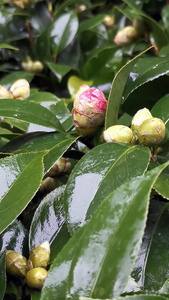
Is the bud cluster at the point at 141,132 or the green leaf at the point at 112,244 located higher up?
the green leaf at the point at 112,244

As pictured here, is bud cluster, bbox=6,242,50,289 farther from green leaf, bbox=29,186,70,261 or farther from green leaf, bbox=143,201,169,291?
green leaf, bbox=143,201,169,291

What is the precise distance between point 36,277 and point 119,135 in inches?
11.4

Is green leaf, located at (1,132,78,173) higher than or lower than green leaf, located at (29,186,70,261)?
higher

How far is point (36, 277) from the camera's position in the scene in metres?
0.83

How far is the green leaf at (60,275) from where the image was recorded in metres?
0.68

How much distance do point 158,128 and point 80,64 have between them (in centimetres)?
119

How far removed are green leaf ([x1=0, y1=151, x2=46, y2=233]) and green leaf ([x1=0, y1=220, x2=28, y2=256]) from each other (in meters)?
0.08

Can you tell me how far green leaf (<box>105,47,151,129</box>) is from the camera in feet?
3.23

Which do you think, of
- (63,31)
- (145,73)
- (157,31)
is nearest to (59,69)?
(63,31)

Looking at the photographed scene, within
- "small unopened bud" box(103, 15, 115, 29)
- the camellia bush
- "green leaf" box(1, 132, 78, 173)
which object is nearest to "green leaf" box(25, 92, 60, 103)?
the camellia bush

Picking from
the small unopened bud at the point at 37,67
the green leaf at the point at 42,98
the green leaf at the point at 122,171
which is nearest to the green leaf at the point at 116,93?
the green leaf at the point at 122,171

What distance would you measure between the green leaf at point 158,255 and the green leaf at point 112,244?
0.22 meters

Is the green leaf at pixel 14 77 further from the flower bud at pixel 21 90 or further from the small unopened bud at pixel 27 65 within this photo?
the flower bud at pixel 21 90

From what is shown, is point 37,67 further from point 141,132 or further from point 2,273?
point 2,273
